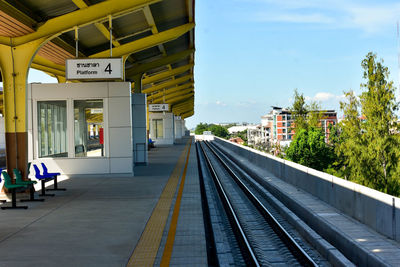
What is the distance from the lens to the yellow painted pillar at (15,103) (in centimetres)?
1155

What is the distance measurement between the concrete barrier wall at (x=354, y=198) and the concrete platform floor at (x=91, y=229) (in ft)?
10.2

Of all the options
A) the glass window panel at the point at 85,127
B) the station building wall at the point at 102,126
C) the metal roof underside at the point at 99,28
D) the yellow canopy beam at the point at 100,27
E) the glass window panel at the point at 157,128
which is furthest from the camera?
the glass window panel at the point at 157,128

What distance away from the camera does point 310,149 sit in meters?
40.4

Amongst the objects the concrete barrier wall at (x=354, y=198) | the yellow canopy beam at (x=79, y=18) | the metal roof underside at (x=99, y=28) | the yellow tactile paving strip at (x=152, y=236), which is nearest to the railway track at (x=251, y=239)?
the yellow tactile paving strip at (x=152, y=236)

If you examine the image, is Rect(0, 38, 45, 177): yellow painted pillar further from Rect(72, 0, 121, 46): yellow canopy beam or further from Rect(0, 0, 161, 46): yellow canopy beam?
Rect(72, 0, 121, 46): yellow canopy beam

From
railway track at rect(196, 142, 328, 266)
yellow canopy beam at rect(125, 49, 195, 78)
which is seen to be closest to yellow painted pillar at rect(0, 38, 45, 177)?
railway track at rect(196, 142, 328, 266)

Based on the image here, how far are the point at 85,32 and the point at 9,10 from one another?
547 centimetres

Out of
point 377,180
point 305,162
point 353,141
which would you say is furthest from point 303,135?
point 377,180

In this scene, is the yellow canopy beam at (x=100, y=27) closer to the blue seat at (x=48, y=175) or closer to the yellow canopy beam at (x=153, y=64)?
the blue seat at (x=48, y=175)

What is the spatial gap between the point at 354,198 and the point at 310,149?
32.5 m

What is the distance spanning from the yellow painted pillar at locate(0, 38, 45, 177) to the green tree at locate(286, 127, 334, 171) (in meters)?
31.9

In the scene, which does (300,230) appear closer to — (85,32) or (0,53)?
(0,53)

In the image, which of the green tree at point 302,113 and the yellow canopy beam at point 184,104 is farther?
the yellow canopy beam at point 184,104

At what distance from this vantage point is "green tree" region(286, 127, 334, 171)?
4044cm
